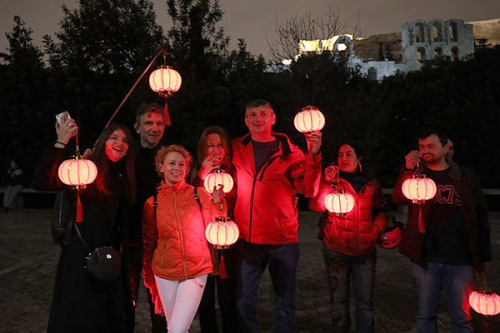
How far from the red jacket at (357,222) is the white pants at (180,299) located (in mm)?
1499

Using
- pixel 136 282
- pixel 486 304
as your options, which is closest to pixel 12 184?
pixel 136 282

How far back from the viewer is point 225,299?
3.88 metres

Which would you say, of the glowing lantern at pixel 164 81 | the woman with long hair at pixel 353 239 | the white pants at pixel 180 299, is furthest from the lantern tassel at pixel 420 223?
the glowing lantern at pixel 164 81

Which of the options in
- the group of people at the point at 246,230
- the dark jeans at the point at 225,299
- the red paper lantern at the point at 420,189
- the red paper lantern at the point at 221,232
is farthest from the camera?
the dark jeans at the point at 225,299

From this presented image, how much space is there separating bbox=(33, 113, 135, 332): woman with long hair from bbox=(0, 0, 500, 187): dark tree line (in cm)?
1300

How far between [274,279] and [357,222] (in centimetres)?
111

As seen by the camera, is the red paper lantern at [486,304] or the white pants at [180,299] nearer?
the white pants at [180,299]

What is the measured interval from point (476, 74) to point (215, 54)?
56.4ft

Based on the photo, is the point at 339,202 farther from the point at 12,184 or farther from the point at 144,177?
the point at 12,184

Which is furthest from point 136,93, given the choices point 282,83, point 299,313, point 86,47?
point 299,313

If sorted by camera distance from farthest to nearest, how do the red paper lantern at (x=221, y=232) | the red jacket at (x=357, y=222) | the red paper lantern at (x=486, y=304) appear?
1. the red paper lantern at (x=486, y=304)
2. the red jacket at (x=357, y=222)
3. the red paper lantern at (x=221, y=232)

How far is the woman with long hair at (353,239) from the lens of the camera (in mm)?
3898

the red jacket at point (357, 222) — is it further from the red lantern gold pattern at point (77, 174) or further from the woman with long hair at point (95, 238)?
the red lantern gold pattern at point (77, 174)

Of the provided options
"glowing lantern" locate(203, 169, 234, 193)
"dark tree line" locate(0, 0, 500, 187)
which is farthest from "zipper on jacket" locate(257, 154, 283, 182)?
"dark tree line" locate(0, 0, 500, 187)
